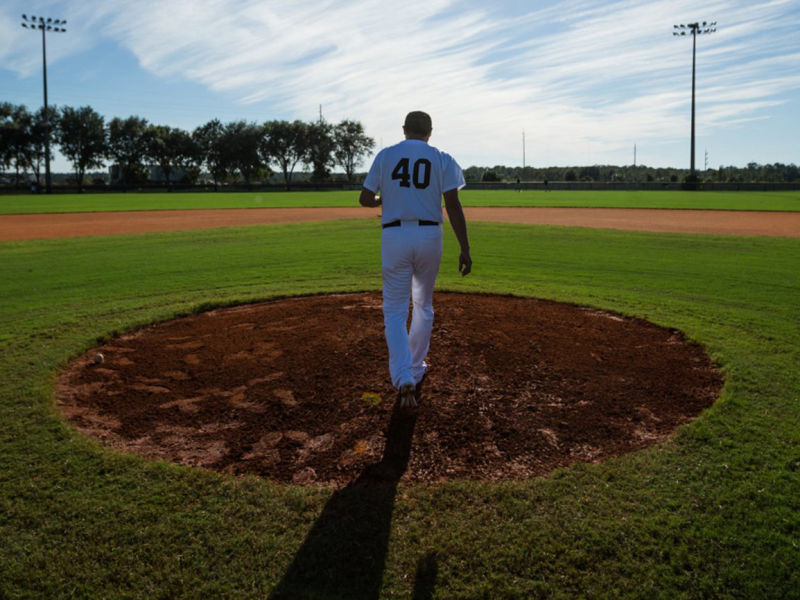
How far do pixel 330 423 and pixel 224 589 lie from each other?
1.87 m

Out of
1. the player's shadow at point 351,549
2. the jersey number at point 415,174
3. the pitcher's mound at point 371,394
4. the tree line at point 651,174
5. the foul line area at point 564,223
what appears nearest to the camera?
the player's shadow at point 351,549

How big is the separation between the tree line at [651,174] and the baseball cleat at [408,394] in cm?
6501

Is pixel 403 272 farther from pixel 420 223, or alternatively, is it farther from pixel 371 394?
pixel 371 394

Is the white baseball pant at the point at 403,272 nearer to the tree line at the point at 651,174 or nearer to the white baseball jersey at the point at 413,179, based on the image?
the white baseball jersey at the point at 413,179

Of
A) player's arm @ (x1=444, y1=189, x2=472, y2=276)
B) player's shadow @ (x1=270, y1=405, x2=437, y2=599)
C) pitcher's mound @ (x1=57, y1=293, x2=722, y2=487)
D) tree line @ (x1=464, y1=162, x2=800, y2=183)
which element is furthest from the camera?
tree line @ (x1=464, y1=162, x2=800, y2=183)

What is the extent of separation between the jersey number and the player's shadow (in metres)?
2.04

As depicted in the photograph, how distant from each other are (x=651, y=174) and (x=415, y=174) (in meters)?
91.8

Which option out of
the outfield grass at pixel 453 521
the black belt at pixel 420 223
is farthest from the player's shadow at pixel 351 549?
the black belt at pixel 420 223

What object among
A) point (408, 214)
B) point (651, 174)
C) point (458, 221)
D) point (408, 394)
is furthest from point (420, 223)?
point (651, 174)

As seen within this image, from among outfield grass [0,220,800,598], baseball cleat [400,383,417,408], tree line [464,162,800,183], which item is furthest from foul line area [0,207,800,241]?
tree line [464,162,800,183]

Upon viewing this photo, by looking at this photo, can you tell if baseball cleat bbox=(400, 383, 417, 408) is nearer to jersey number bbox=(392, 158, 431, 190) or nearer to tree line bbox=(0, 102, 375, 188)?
jersey number bbox=(392, 158, 431, 190)

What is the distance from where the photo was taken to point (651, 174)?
86.4 metres

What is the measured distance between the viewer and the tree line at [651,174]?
7225cm

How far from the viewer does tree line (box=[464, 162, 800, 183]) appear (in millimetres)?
72250
